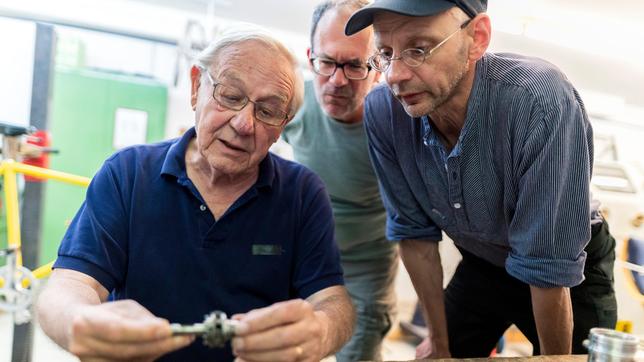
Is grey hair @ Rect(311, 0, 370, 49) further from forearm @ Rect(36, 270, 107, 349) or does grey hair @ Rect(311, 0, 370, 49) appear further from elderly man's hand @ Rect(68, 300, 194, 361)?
elderly man's hand @ Rect(68, 300, 194, 361)

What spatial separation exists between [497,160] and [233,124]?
595mm

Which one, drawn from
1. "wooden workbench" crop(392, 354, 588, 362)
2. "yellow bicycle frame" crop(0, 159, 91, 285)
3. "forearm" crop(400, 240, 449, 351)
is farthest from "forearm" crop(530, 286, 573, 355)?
"yellow bicycle frame" crop(0, 159, 91, 285)

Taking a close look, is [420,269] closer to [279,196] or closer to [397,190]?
[397,190]

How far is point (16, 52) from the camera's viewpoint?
13.5 feet

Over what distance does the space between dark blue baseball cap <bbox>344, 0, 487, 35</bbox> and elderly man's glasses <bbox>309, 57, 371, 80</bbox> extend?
1.35 ft

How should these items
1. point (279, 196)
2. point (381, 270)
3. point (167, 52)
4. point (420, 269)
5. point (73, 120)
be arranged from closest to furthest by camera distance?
point (279, 196), point (420, 269), point (381, 270), point (73, 120), point (167, 52)

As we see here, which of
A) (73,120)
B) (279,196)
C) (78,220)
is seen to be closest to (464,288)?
(279,196)

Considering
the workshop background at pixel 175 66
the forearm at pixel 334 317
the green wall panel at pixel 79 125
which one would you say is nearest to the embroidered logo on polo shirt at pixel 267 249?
the forearm at pixel 334 317

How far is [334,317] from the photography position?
1079 millimetres

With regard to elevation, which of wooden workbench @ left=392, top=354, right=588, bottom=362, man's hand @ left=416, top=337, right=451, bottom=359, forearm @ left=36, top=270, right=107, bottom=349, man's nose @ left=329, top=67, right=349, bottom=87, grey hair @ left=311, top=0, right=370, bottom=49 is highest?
grey hair @ left=311, top=0, right=370, bottom=49

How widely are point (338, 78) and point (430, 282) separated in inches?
25.8

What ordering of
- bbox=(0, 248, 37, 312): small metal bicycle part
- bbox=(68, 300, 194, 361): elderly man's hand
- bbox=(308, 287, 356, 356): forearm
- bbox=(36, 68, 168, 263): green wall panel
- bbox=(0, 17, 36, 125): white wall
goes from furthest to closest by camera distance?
bbox=(0, 17, 36, 125): white wall, bbox=(36, 68, 168, 263): green wall panel, bbox=(0, 248, 37, 312): small metal bicycle part, bbox=(308, 287, 356, 356): forearm, bbox=(68, 300, 194, 361): elderly man's hand

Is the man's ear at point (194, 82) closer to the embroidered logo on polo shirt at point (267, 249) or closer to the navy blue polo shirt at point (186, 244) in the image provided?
the navy blue polo shirt at point (186, 244)

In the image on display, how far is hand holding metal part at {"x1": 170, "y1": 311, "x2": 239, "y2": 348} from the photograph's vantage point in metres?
0.69
